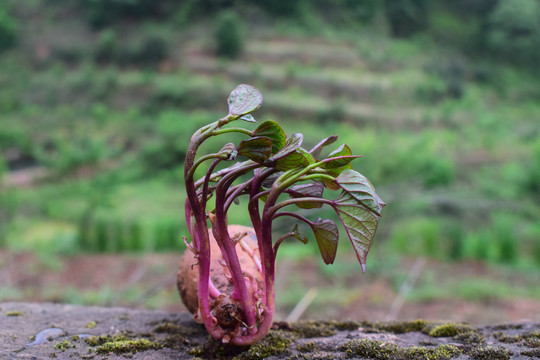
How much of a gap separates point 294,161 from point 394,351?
60 cm

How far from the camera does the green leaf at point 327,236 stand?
1.33 m

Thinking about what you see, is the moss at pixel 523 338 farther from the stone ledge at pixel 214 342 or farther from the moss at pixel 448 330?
the moss at pixel 448 330

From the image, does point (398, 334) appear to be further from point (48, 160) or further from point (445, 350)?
point (48, 160)

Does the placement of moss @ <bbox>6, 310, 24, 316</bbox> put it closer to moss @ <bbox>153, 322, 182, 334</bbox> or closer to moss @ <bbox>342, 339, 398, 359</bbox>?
moss @ <bbox>153, 322, 182, 334</bbox>

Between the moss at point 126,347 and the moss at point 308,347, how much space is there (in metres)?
0.43

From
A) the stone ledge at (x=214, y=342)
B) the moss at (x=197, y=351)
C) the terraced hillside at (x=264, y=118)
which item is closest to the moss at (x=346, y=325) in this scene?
the stone ledge at (x=214, y=342)

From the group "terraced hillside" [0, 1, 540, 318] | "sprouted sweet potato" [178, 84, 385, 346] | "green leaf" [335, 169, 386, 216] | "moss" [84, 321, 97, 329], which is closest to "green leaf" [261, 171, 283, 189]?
"sprouted sweet potato" [178, 84, 385, 346]

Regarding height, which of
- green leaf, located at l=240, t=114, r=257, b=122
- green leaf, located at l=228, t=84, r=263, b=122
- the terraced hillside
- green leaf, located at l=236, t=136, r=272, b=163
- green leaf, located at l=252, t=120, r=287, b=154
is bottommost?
the terraced hillside

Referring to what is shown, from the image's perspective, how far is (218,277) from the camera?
5.50 feet

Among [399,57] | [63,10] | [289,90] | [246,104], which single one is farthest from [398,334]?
[63,10]

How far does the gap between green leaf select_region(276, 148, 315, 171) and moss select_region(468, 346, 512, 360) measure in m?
0.69

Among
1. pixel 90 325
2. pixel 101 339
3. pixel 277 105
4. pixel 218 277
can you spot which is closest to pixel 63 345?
pixel 101 339

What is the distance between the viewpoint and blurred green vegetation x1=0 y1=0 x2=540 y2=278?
26.6 ft

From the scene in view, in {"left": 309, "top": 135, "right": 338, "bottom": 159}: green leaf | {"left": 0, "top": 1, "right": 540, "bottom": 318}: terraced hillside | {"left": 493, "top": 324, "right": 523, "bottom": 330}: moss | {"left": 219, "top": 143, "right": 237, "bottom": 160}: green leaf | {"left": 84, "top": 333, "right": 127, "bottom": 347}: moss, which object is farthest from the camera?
{"left": 0, "top": 1, "right": 540, "bottom": 318}: terraced hillside
